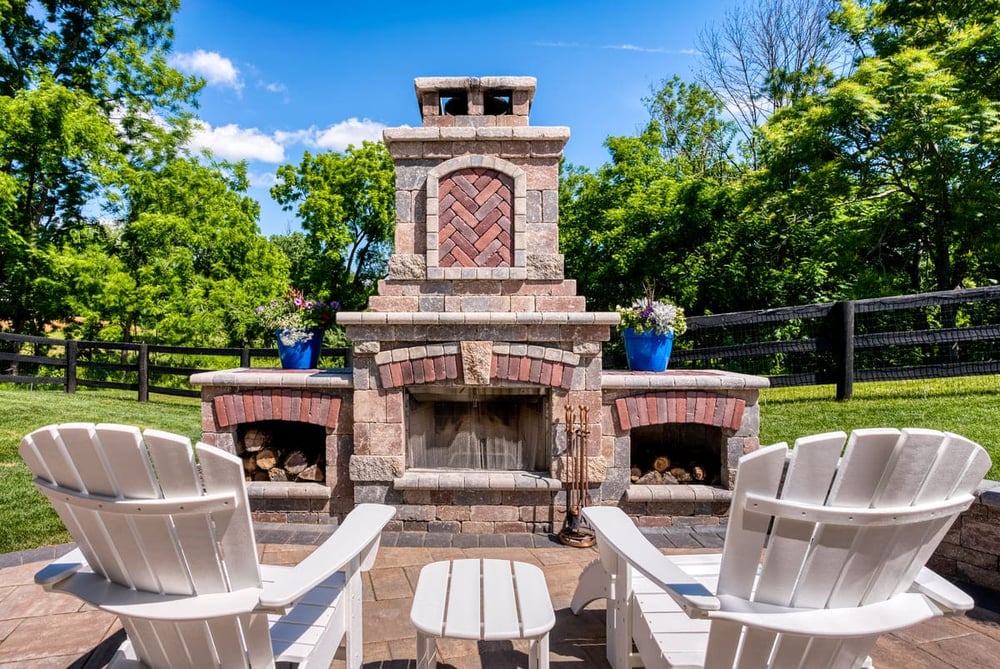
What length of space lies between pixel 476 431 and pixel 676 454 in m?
1.72

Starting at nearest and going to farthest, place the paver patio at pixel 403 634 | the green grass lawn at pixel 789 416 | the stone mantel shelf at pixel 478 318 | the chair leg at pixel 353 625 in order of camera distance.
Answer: the chair leg at pixel 353 625 < the paver patio at pixel 403 634 < the green grass lawn at pixel 789 416 < the stone mantel shelf at pixel 478 318

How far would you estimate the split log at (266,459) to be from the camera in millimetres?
4289

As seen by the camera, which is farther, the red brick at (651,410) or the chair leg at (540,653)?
the red brick at (651,410)

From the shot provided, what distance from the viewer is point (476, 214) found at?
4168 mm

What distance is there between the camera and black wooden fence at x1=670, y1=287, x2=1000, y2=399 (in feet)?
18.9

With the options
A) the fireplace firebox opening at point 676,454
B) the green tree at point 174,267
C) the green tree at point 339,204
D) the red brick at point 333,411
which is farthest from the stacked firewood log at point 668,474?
the green tree at point 339,204

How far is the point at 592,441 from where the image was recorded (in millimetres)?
3953

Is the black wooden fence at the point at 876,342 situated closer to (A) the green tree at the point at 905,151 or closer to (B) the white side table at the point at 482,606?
(A) the green tree at the point at 905,151

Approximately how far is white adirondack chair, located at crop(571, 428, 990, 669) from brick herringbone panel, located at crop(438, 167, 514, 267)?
2949 mm

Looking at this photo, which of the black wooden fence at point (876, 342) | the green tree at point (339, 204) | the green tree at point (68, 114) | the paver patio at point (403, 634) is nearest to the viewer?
the paver patio at point (403, 634)

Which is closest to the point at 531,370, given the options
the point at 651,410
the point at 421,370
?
the point at 421,370

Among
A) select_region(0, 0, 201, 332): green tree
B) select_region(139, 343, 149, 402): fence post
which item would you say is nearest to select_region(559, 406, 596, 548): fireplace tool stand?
select_region(139, 343, 149, 402): fence post

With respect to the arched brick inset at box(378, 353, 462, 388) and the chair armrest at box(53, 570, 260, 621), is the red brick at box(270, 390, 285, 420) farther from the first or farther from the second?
the chair armrest at box(53, 570, 260, 621)

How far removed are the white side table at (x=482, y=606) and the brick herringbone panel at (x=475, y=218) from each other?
253cm
